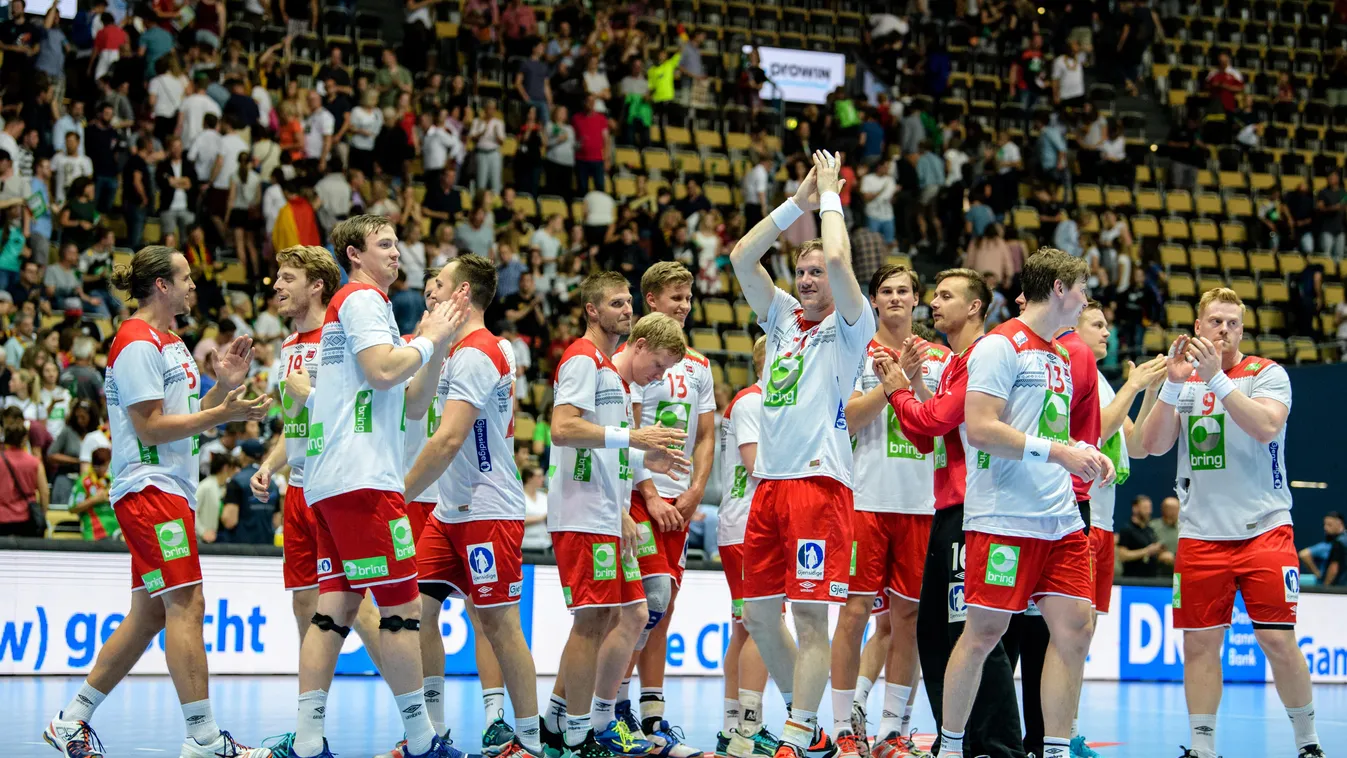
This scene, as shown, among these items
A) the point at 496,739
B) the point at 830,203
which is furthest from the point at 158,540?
the point at 830,203

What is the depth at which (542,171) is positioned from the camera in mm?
20750

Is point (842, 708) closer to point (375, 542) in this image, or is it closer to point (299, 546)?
point (375, 542)

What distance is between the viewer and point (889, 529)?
8203 millimetres

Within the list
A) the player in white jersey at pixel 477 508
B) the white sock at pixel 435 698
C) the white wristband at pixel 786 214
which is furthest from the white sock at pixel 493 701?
the white wristband at pixel 786 214

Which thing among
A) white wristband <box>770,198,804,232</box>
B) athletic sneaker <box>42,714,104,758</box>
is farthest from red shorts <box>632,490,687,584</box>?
athletic sneaker <box>42,714,104,758</box>

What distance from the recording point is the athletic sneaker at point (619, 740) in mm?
7832

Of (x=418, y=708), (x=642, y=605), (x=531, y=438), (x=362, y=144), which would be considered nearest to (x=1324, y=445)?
(x=531, y=438)

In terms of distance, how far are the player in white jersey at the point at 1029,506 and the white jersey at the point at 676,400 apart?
7.61 ft

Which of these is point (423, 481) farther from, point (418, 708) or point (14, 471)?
point (14, 471)

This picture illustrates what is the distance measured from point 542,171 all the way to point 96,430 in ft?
28.4

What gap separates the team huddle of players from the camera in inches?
267

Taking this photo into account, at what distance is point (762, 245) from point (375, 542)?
7.79 feet

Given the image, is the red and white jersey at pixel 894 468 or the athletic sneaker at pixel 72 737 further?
the red and white jersey at pixel 894 468

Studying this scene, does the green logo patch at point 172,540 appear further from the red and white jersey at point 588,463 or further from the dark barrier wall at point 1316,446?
the dark barrier wall at point 1316,446
